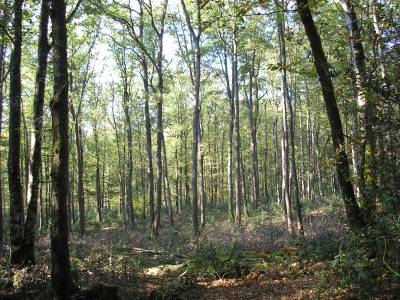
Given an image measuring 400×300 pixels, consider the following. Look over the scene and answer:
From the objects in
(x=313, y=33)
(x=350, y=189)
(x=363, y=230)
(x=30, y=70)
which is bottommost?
(x=363, y=230)

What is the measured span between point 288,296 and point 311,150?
25.8 metres

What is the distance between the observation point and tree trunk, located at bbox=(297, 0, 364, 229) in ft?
20.4

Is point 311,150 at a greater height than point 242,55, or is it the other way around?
point 242,55

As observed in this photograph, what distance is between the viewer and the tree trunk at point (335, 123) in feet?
20.4

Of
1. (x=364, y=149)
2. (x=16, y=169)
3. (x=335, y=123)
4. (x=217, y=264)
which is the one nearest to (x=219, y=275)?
(x=217, y=264)

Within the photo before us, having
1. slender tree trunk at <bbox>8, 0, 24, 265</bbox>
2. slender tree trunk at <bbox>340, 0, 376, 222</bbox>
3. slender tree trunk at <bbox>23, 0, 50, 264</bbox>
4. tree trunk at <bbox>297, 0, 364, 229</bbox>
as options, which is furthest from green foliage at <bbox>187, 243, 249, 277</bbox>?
slender tree trunk at <bbox>8, 0, 24, 265</bbox>

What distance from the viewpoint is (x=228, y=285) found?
8305mm

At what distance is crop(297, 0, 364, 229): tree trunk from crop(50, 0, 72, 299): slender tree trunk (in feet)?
14.4

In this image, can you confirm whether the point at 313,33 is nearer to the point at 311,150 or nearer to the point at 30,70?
the point at 30,70

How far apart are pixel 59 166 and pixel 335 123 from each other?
5.12m

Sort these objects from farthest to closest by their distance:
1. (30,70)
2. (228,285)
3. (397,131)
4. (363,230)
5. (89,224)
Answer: (89,224), (30,70), (228,285), (363,230), (397,131)

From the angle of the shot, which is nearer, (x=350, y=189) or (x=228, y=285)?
(x=350, y=189)

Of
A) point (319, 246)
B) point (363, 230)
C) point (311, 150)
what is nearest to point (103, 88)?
point (311, 150)

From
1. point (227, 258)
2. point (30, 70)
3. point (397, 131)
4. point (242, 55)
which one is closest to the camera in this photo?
point (397, 131)
